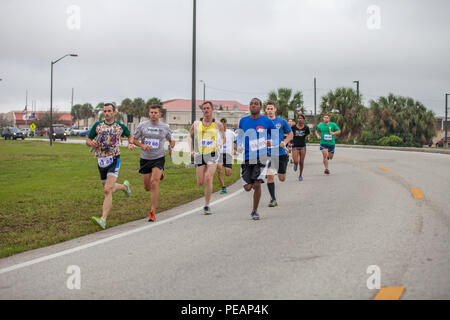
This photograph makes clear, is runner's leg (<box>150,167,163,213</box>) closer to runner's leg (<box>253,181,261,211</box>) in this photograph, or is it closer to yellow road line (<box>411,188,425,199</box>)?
runner's leg (<box>253,181,261,211</box>)

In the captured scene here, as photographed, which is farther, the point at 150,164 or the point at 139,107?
the point at 139,107

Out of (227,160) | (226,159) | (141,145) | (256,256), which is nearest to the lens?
(256,256)

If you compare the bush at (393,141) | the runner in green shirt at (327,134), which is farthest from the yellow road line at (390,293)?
the bush at (393,141)

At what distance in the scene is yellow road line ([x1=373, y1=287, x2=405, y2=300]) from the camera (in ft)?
13.9

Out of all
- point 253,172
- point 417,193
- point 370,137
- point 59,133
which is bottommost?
point 417,193

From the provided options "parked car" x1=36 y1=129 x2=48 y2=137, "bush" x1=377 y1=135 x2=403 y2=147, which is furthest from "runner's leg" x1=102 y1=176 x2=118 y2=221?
"parked car" x1=36 y1=129 x2=48 y2=137

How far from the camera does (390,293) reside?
4.35 m

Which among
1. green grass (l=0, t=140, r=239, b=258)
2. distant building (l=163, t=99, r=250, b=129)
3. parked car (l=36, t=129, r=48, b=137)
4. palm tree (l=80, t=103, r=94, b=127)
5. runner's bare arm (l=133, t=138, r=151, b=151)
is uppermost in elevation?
palm tree (l=80, t=103, r=94, b=127)

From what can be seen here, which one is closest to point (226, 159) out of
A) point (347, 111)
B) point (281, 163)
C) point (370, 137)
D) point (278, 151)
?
point (281, 163)

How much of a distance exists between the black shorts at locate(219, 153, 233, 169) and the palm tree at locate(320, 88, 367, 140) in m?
42.3

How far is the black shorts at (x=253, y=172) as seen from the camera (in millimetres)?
8492

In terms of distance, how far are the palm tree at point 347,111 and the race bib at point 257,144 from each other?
45.9 metres

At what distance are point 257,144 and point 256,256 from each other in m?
3.17

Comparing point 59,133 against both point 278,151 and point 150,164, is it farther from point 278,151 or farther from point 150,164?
point 150,164
